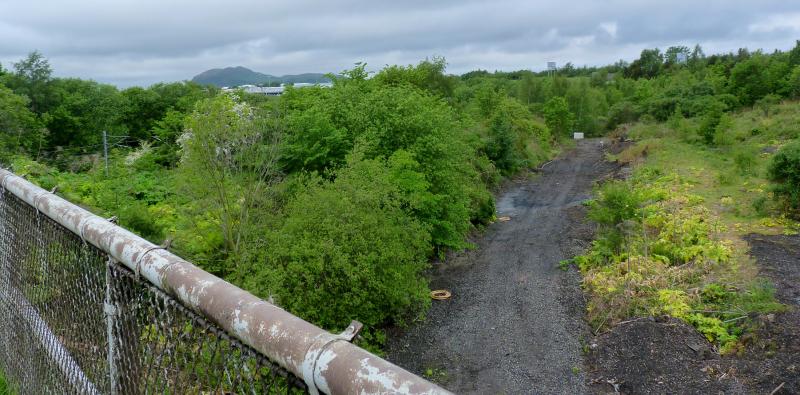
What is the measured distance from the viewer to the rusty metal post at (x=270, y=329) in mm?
1077

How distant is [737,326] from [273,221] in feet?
38.9

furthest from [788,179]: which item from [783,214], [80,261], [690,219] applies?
[80,261]

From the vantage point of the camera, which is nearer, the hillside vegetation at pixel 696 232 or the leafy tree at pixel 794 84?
the hillside vegetation at pixel 696 232

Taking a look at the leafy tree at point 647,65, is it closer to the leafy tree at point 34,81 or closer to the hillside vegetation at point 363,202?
the hillside vegetation at point 363,202

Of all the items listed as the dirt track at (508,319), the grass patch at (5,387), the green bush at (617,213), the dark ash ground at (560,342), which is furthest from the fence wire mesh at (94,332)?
the green bush at (617,213)

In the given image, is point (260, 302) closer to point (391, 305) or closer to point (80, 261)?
point (80, 261)

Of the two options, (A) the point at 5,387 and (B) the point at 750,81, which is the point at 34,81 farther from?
(B) the point at 750,81

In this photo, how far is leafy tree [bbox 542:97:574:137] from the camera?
192 ft

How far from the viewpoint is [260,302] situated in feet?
4.73

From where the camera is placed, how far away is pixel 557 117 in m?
59.0

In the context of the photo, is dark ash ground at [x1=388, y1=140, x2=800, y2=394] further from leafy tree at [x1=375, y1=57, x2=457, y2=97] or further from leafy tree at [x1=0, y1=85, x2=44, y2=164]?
leafy tree at [x1=0, y1=85, x2=44, y2=164]

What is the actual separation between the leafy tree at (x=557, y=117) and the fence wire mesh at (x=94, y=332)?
5863cm

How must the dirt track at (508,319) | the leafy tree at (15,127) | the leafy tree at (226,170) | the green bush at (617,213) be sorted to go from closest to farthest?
the dirt track at (508,319) < the leafy tree at (226,170) < the green bush at (617,213) < the leafy tree at (15,127)

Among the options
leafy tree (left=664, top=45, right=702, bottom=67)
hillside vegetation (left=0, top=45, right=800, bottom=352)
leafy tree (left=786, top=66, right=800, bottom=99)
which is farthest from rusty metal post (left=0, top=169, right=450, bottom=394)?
leafy tree (left=664, top=45, right=702, bottom=67)
